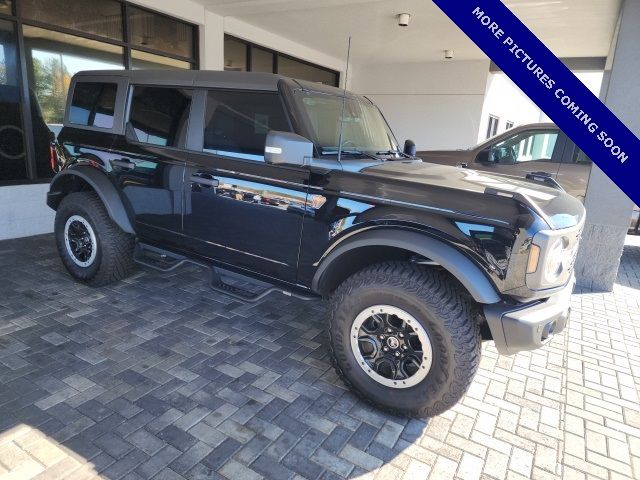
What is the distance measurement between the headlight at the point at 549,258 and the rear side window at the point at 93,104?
11.9ft

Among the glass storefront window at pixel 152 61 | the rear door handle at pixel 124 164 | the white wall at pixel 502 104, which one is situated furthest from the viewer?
the white wall at pixel 502 104

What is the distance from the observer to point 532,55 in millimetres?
1267

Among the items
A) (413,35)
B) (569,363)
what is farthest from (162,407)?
(413,35)

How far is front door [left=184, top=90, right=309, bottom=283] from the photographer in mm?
3008

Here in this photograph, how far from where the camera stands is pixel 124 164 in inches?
151

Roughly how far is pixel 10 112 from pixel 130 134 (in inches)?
115

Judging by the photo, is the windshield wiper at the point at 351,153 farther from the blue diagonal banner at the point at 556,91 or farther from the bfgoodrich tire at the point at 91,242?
the bfgoodrich tire at the point at 91,242

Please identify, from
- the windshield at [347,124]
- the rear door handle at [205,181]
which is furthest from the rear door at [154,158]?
the windshield at [347,124]

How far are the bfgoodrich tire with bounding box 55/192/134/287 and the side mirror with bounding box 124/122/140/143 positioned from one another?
690 millimetres

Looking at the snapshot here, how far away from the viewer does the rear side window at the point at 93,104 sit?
400cm

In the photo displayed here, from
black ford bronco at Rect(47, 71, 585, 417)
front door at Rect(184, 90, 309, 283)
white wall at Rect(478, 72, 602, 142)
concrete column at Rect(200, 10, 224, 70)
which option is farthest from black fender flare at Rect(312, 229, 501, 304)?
white wall at Rect(478, 72, 602, 142)

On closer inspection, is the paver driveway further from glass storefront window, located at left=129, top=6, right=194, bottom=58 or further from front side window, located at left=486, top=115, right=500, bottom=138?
front side window, located at left=486, top=115, right=500, bottom=138

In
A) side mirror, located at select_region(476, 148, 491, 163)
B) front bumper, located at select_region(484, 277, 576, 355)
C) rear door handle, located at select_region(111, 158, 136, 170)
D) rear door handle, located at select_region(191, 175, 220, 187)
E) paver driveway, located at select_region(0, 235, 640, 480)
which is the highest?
side mirror, located at select_region(476, 148, 491, 163)

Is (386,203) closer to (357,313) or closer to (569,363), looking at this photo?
(357,313)
